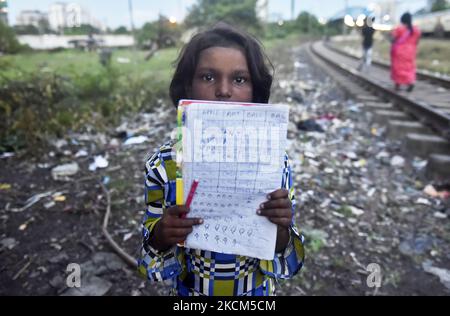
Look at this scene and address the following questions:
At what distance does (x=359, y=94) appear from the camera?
9.19 meters

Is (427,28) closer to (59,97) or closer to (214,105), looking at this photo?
(59,97)

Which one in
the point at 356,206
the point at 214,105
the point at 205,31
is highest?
the point at 205,31

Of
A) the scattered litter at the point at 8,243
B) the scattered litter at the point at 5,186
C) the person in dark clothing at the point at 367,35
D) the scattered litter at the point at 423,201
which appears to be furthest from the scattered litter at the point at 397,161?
the person in dark clothing at the point at 367,35

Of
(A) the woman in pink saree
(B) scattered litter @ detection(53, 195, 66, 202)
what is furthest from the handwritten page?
A: (A) the woman in pink saree

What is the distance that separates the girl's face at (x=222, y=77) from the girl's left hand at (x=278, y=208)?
354 millimetres

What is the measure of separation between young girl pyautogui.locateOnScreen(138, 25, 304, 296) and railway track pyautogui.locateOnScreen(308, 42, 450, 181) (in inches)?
152

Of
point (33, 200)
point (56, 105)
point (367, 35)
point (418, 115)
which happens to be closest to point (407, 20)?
point (418, 115)

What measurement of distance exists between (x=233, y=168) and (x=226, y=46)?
0.49 metres

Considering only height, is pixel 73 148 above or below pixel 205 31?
below

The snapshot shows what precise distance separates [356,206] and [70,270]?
9.20ft

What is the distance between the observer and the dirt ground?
8.99ft

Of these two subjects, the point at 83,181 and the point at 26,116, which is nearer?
the point at 83,181

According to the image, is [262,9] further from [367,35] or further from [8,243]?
[8,243]
